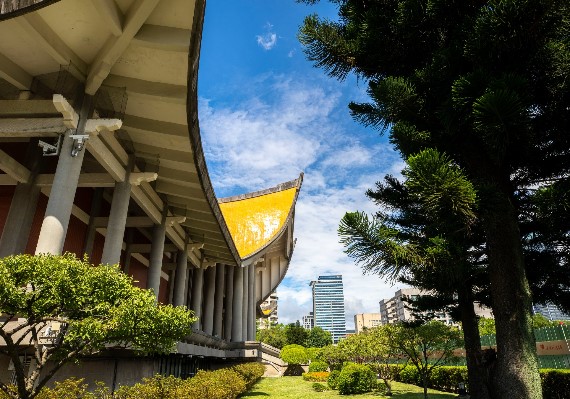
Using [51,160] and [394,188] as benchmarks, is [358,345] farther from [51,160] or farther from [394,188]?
[51,160]

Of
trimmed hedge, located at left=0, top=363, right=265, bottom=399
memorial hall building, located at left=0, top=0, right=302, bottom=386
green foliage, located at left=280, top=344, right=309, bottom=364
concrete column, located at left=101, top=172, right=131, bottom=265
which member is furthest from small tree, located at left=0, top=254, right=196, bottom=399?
green foliage, located at left=280, top=344, right=309, bottom=364

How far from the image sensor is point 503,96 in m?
5.34

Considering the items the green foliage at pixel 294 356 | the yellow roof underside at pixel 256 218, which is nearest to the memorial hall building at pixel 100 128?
the yellow roof underside at pixel 256 218

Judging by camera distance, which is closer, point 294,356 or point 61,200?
point 61,200

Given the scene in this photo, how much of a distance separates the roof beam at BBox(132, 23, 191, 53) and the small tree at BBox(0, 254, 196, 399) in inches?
147

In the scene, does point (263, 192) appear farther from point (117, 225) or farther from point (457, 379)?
point (117, 225)

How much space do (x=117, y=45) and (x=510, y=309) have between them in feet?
24.8

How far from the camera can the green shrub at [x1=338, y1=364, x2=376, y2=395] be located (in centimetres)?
1669

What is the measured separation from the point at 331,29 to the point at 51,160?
7.33 m

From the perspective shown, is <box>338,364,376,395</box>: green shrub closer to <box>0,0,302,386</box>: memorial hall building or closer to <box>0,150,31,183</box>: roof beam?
<box>0,0,302,386</box>: memorial hall building

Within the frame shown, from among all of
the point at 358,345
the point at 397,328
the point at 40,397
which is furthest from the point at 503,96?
the point at 358,345

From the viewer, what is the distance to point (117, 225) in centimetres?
805

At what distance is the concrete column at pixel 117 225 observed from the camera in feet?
25.3

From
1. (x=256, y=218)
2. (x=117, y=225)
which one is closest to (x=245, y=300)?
(x=256, y=218)
